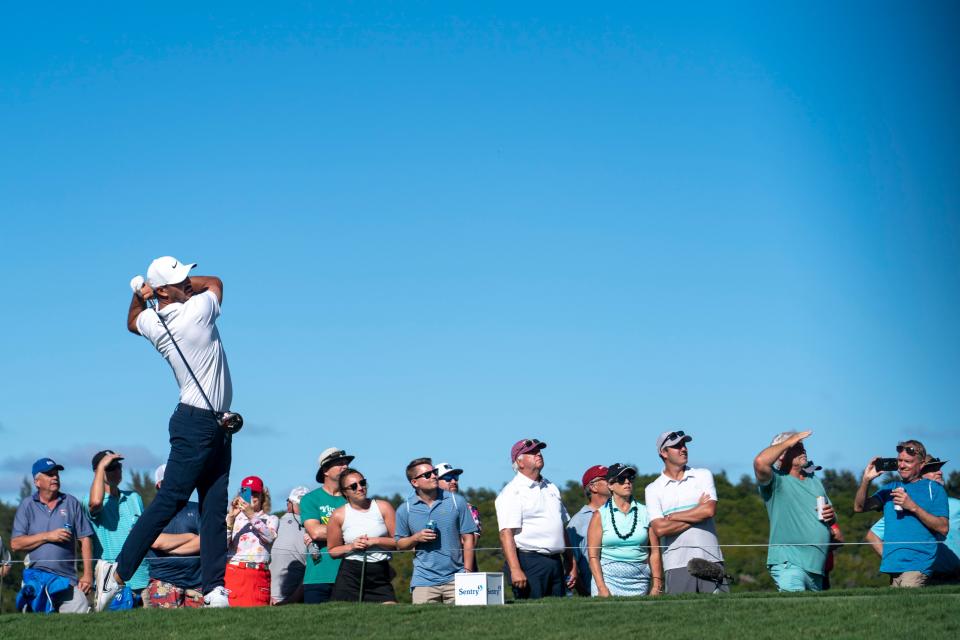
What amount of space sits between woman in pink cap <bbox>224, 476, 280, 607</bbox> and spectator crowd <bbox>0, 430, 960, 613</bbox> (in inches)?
0.8

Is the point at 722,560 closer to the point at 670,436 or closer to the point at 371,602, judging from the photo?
the point at 670,436

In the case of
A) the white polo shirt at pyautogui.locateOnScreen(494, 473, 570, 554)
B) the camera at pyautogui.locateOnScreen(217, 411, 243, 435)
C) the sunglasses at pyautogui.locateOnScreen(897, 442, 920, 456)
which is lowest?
the white polo shirt at pyautogui.locateOnScreen(494, 473, 570, 554)

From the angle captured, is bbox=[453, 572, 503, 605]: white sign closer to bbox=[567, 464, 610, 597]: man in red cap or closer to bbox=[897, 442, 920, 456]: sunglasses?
bbox=[567, 464, 610, 597]: man in red cap

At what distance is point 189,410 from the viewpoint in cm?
926

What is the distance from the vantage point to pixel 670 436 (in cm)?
1175

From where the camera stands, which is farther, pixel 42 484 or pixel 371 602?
pixel 42 484

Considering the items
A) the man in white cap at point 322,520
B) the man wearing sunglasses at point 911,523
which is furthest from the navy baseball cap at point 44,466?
the man wearing sunglasses at point 911,523

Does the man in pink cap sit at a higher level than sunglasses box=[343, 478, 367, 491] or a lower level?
lower

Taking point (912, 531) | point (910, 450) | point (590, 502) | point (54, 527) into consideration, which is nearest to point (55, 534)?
point (54, 527)

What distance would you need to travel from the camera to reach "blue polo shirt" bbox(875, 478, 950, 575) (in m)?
11.0

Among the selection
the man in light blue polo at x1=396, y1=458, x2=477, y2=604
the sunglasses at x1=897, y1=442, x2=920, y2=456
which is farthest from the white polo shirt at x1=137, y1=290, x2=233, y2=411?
the sunglasses at x1=897, y1=442, x2=920, y2=456

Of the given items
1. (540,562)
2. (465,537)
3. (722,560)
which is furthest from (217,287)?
(722,560)

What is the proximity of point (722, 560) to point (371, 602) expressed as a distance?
3.17 metres

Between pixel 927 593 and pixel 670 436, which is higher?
pixel 670 436
